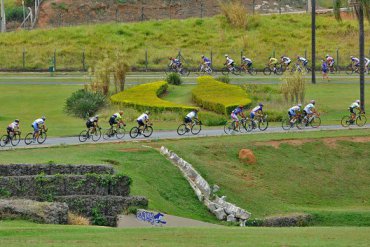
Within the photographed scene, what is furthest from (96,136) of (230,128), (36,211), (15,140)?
(36,211)

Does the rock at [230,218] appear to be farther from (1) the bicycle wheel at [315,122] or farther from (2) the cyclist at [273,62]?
(2) the cyclist at [273,62]

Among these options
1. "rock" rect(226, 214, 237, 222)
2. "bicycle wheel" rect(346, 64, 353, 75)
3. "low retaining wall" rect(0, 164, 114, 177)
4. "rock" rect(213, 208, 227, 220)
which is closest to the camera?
→ "rock" rect(226, 214, 237, 222)

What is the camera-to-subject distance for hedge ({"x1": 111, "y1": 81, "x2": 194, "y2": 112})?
210 ft

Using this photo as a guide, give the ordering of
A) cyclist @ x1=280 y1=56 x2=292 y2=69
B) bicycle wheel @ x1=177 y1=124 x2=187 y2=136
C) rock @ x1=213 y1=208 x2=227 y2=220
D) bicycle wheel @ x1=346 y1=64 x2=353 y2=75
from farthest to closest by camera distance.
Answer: bicycle wheel @ x1=346 y1=64 x2=353 y2=75 < cyclist @ x1=280 y1=56 x2=292 y2=69 < bicycle wheel @ x1=177 y1=124 x2=187 y2=136 < rock @ x1=213 y1=208 x2=227 y2=220

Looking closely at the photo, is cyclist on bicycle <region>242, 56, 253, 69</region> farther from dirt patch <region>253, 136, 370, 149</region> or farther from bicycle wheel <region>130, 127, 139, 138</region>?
bicycle wheel <region>130, 127, 139, 138</region>

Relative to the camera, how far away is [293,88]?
68375 millimetres

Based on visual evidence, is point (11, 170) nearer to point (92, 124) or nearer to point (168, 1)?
point (92, 124)

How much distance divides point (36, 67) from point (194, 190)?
55.7 metres

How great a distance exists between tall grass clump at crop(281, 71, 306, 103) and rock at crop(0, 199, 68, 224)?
4004 cm

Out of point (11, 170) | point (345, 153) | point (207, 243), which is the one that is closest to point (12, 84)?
point (345, 153)

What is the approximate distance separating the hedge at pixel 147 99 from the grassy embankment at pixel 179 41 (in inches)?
799

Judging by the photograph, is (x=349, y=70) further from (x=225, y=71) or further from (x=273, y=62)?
(x=225, y=71)

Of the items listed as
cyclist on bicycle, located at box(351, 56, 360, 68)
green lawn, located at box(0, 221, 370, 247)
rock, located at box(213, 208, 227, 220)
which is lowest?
cyclist on bicycle, located at box(351, 56, 360, 68)

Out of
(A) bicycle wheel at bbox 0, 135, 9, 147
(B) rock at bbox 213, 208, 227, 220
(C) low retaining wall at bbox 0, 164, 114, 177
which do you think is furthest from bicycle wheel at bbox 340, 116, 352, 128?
(C) low retaining wall at bbox 0, 164, 114, 177
